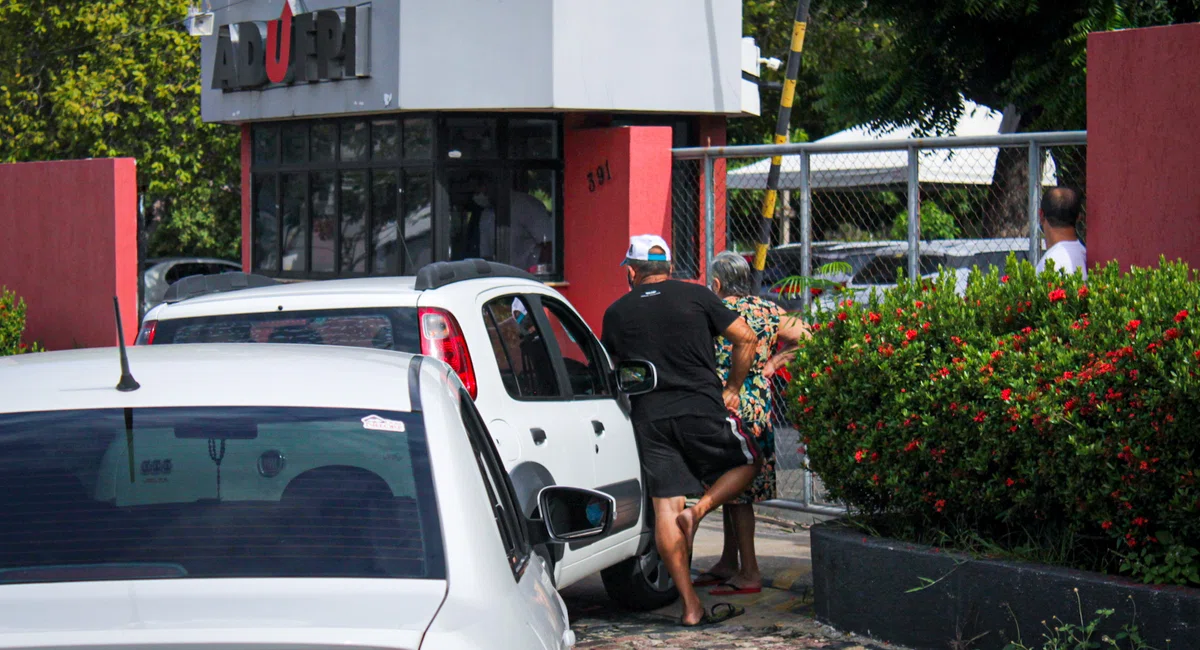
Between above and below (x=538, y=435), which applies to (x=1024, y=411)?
above

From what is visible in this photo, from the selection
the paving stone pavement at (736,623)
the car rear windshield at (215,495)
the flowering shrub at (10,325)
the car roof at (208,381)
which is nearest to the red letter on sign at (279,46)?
the flowering shrub at (10,325)

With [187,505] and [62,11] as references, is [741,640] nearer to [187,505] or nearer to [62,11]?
[187,505]

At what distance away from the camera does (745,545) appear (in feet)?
24.0

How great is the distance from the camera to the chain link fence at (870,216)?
25.3 ft

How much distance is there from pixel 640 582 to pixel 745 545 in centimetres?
75

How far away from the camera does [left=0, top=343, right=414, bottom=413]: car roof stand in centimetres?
298

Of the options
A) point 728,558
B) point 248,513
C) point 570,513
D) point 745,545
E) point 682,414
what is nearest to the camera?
point 248,513

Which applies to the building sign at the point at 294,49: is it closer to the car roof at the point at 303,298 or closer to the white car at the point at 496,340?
the white car at the point at 496,340

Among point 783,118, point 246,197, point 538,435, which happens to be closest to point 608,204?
point 783,118

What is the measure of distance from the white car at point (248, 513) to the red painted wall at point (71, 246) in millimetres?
10474

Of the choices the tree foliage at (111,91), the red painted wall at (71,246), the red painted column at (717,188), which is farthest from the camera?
the tree foliage at (111,91)

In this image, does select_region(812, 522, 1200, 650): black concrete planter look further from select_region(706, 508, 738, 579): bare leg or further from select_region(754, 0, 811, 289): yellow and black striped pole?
select_region(754, 0, 811, 289): yellow and black striped pole

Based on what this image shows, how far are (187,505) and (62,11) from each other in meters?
23.9

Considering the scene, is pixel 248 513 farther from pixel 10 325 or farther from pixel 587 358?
pixel 10 325
